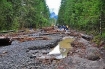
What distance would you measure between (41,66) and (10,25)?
33.7 metres

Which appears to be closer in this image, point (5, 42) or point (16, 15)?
point (5, 42)

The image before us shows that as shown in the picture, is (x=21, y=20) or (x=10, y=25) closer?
(x=10, y=25)

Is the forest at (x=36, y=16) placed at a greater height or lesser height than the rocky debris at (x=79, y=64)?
greater

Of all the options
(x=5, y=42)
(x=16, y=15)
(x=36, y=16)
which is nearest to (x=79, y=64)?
(x=5, y=42)

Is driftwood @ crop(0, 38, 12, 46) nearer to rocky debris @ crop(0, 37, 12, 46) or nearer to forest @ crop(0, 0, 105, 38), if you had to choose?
rocky debris @ crop(0, 37, 12, 46)

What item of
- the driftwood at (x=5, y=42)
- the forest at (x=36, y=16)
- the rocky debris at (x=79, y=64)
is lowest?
the rocky debris at (x=79, y=64)

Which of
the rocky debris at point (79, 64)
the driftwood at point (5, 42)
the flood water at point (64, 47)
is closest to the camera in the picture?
the rocky debris at point (79, 64)

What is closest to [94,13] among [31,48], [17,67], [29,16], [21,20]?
[31,48]

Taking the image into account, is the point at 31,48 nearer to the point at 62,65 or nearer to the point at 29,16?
the point at 62,65

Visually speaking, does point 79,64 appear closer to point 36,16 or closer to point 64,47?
point 64,47

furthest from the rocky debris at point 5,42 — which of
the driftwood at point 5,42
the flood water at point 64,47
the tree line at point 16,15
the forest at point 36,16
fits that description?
the tree line at point 16,15

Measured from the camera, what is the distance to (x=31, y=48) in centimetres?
2280

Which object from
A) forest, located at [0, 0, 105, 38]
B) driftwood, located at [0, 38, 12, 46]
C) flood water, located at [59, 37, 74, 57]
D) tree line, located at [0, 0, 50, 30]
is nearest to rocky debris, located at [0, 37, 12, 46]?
driftwood, located at [0, 38, 12, 46]

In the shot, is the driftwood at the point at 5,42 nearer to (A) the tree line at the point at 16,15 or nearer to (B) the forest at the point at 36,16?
(B) the forest at the point at 36,16
